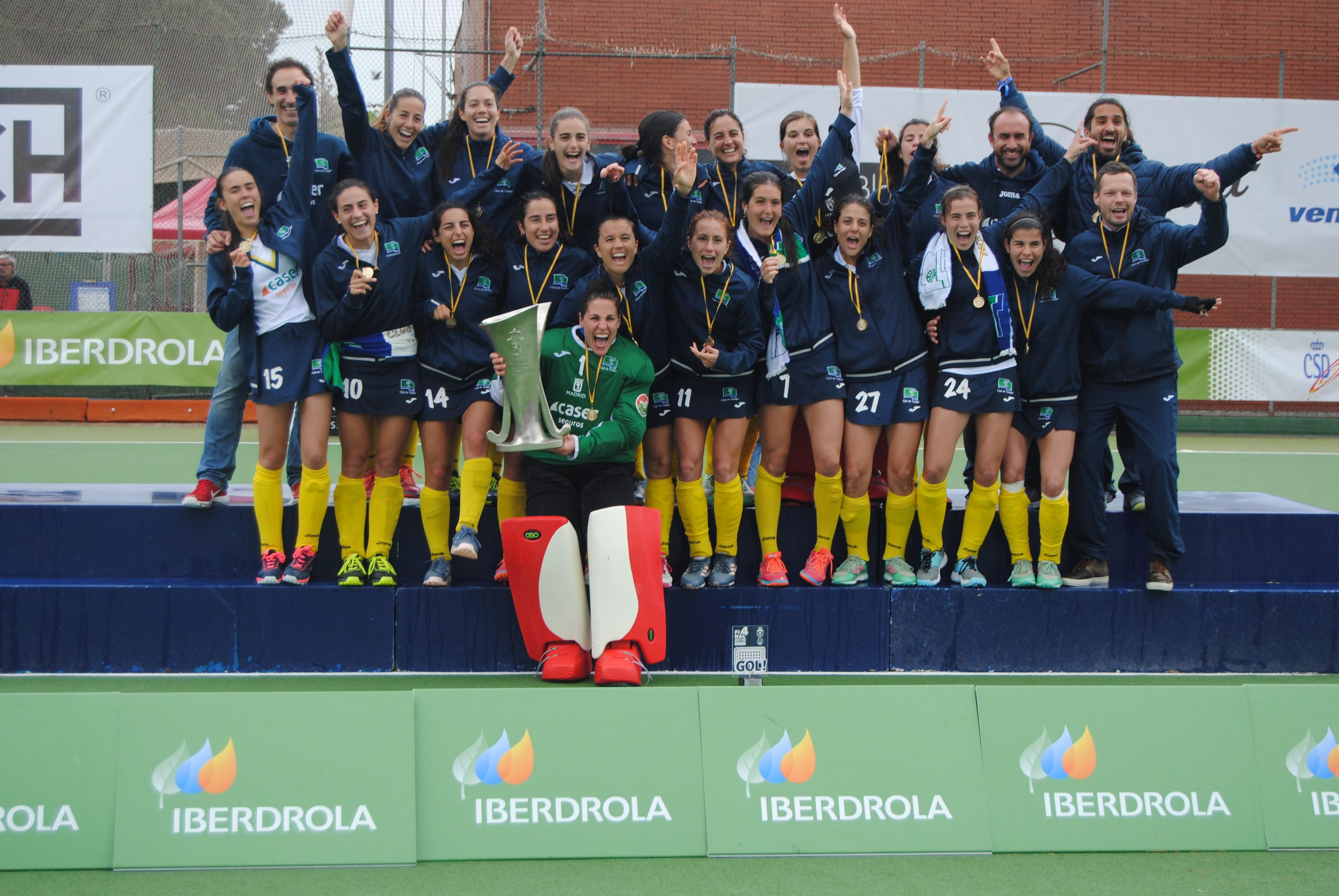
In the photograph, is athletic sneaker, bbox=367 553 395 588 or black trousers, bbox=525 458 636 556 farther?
athletic sneaker, bbox=367 553 395 588

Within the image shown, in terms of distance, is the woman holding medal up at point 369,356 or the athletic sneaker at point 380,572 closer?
the woman holding medal up at point 369,356

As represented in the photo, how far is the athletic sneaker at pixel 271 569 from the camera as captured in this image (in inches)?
190

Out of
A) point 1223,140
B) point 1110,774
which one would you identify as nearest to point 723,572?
point 1110,774

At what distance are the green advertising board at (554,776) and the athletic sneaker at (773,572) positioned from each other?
1805 mm

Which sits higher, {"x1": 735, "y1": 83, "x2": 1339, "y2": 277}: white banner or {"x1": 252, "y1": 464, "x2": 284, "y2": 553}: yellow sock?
{"x1": 735, "y1": 83, "x2": 1339, "y2": 277}: white banner

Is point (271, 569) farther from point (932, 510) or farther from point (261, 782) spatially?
point (932, 510)

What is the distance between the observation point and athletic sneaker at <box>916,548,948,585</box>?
195 inches

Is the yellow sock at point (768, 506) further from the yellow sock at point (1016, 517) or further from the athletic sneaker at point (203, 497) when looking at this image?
the athletic sneaker at point (203, 497)

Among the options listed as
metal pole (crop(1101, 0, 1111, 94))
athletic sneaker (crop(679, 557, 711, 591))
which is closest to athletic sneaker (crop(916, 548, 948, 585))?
athletic sneaker (crop(679, 557, 711, 591))

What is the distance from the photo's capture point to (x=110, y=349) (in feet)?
38.5

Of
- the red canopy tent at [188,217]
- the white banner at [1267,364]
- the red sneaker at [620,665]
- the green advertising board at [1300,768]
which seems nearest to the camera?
the green advertising board at [1300,768]

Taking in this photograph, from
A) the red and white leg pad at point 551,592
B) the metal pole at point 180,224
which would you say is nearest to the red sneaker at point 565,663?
the red and white leg pad at point 551,592

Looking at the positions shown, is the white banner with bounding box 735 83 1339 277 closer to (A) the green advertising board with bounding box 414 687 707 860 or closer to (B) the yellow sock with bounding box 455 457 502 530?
(B) the yellow sock with bounding box 455 457 502 530

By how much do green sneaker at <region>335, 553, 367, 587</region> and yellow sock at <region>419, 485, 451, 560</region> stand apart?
0.31 m
